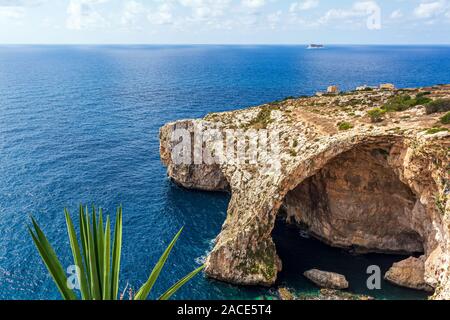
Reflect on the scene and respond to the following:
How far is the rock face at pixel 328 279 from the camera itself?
1409 inches

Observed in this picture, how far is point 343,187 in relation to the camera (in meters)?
41.4

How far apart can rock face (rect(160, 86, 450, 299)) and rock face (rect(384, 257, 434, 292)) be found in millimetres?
1268

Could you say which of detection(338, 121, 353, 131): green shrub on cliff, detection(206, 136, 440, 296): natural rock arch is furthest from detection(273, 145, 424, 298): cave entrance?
detection(338, 121, 353, 131): green shrub on cliff

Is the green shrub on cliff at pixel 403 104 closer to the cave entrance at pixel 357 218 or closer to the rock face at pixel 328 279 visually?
the cave entrance at pixel 357 218

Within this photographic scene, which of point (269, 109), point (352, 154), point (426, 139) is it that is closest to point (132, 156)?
point (269, 109)

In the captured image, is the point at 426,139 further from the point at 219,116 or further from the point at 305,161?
the point at 219,116

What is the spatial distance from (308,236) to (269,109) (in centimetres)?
1905

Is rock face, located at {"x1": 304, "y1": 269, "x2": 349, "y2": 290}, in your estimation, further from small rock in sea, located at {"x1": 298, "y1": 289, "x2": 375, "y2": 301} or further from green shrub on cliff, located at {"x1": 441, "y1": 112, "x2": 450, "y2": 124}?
green shrub on cliff, located at {"x1": 441, "y1": 112, "x2": 450, "y2": 124}

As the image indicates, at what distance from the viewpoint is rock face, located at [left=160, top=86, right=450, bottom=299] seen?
107 feet

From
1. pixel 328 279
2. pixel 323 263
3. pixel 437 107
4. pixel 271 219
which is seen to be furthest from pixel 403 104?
pixel 328 279

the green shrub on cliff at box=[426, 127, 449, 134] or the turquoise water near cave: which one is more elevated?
the green shrub on cliff at box=[426, 127, 449, 134]

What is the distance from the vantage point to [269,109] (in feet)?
172

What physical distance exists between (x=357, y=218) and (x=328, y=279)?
9103 millimetres

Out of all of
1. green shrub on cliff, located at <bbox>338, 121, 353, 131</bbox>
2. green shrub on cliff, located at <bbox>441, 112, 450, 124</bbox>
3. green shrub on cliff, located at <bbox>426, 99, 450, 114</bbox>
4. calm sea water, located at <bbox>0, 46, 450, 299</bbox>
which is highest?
green shrub on cliff, located at <bbox>426, 99, 450, 114</bbox>
